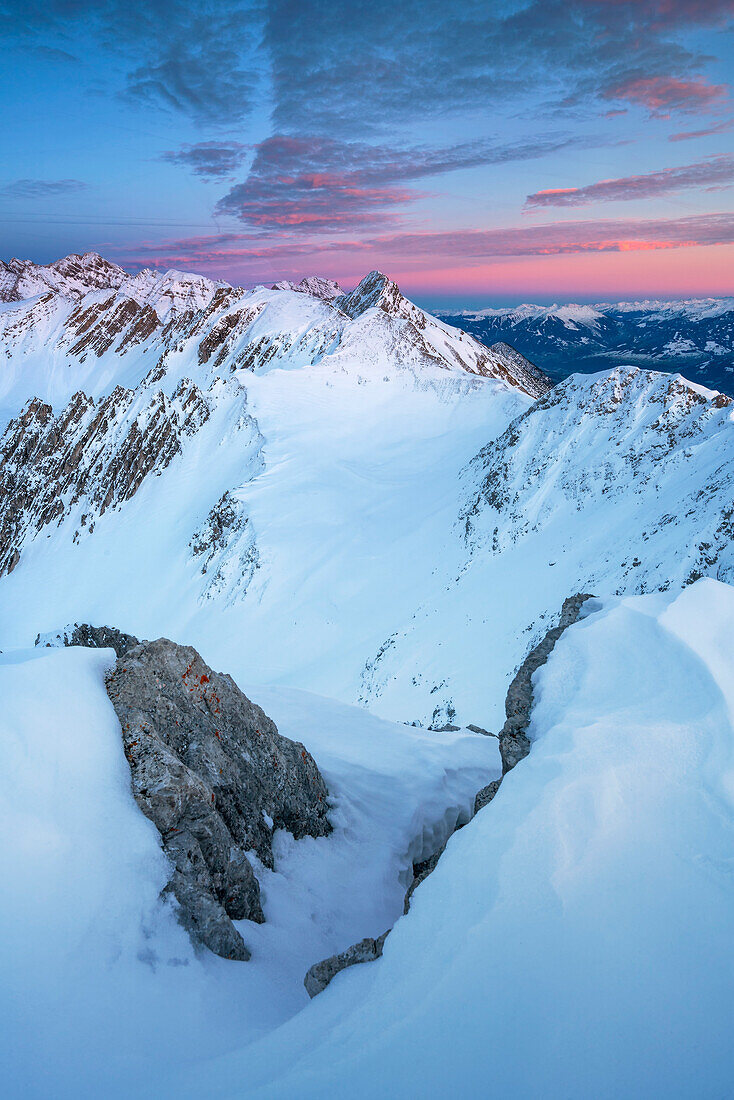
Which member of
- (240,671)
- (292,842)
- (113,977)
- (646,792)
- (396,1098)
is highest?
(646,792)

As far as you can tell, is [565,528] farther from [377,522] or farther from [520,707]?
[520,707]

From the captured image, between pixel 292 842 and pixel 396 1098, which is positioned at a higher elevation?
pixel 396 1098

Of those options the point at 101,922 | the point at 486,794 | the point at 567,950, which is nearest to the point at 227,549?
the point at 486,794

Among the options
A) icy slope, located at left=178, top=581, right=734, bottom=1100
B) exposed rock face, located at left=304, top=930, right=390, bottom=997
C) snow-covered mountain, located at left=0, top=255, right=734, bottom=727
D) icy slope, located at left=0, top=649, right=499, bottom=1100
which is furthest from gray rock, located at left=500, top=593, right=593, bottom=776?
snow-covered mountain, located at left=0, top=255, right=734, bottom=727

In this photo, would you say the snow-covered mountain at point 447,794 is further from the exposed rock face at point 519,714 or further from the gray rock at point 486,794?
the gray rock at point 486,794

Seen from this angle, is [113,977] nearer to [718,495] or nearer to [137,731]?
[137,731]

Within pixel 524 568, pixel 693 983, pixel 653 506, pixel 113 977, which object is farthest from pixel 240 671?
pixel 693 983

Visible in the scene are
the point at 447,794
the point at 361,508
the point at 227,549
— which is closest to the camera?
the point at 447,794

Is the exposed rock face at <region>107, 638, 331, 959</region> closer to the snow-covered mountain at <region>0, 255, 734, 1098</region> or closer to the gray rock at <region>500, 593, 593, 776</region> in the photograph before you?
the snow-covered mountain at <region>0, 255, 734, 1098</region>
